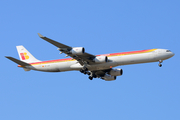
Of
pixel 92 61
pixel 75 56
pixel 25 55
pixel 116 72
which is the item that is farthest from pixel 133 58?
pixel 25 55

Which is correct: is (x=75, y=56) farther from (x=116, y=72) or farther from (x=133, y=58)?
(x=116, y=72)

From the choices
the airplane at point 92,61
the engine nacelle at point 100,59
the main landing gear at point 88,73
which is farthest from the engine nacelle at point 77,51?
the main landing gear at point 88,73

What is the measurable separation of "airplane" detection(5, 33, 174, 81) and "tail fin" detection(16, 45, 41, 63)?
140 cm

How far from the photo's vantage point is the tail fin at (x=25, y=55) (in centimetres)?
6470

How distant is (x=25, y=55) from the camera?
216ft

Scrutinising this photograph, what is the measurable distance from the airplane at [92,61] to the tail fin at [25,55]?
1395mm

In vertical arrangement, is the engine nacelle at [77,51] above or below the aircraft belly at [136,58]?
above

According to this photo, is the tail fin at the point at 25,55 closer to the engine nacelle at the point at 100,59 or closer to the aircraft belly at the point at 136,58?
the engine nacelle at the point at 100,59

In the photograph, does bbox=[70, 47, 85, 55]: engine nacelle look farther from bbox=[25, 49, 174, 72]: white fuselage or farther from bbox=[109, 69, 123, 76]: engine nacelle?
bbox=[109, 69, 123, 76]: engine nacelle

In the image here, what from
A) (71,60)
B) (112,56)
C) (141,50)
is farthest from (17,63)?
(141,50)

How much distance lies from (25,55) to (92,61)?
1729 centimetres

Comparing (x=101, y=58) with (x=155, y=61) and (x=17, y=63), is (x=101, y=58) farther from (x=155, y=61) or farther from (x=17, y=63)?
(x=17, y=63)

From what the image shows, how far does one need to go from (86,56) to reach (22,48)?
18187 millimetres

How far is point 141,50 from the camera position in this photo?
5619cm
